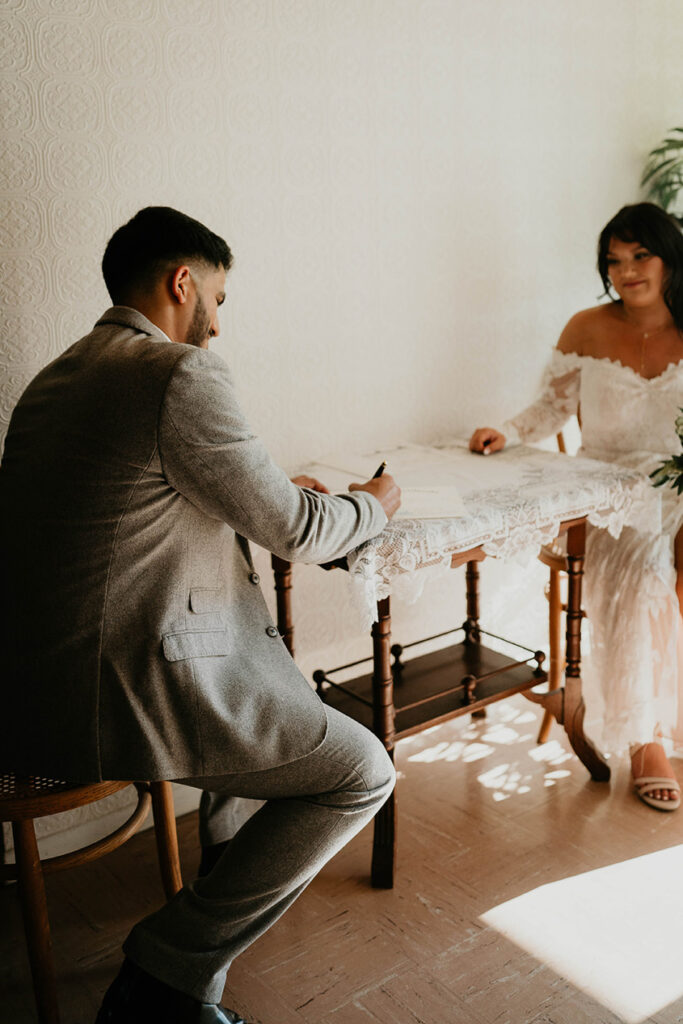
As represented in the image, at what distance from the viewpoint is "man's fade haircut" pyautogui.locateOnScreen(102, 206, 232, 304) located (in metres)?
1.58

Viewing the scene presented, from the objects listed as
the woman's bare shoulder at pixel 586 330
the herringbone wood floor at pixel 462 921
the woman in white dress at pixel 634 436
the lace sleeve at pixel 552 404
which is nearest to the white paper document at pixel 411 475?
the woman in white dress at pixel 634 436

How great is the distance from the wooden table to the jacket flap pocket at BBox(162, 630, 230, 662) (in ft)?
1.35

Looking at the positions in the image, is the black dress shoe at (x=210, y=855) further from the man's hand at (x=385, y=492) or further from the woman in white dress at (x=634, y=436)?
the woman in white dress at (x=634, y=436)

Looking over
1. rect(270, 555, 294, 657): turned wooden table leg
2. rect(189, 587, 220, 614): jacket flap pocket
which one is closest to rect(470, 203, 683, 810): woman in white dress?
rect(270, 555, 294, 657): turned wooden table leg

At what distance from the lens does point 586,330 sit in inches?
114

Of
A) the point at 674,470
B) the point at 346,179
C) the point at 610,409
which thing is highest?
the point at 346,179

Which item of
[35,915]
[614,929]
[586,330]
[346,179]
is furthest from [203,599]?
[586,330]

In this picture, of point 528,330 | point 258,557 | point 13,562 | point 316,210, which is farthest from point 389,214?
point 13,562

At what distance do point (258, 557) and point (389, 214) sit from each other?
1.08 metres

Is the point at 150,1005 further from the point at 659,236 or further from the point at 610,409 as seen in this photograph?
the point at 659,236

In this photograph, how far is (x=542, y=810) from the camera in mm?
2506

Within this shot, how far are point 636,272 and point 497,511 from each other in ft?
3.57

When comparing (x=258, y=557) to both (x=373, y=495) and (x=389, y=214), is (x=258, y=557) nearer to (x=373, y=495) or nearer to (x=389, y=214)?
(x=373, y=495)

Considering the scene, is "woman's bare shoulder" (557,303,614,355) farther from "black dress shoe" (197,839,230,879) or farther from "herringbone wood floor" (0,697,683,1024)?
"black dress shoe" (197,839,230,879)
